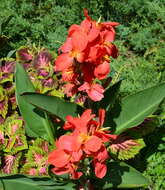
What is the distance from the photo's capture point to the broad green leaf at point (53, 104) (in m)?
1.55

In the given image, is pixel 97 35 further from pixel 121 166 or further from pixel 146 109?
pixel 121 166

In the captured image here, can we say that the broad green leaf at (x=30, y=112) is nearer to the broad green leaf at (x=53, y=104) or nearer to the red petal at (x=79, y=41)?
the broad green leaf at (x=53, y=104)

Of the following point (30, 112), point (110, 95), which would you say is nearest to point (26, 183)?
point (30, 112)

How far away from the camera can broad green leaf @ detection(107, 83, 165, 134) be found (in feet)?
5.80

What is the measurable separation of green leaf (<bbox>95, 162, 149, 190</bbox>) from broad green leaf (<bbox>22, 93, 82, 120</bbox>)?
1.21 feet

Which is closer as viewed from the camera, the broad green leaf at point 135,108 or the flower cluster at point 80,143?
the flower cluster at point 80,143

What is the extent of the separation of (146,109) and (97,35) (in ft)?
1.92

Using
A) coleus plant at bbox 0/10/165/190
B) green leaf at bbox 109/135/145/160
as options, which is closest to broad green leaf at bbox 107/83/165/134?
coleus plant at bbox 0/10/165/190

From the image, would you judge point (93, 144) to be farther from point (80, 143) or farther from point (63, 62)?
point (63, 62)

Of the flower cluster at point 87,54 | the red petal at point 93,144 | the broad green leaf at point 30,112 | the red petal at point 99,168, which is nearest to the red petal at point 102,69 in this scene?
the flower cluster at point 87,54

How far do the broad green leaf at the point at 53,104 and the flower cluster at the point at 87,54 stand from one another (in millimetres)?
145

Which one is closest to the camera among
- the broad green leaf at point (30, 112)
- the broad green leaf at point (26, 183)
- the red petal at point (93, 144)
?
the red petal at point (93, 144)

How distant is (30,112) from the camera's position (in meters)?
1.91

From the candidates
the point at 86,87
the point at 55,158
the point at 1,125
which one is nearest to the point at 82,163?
the point at 55,158
